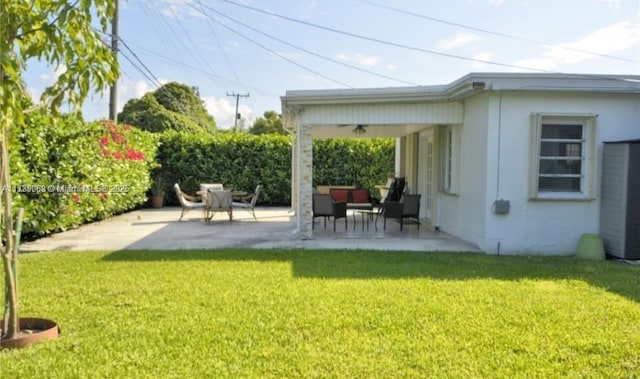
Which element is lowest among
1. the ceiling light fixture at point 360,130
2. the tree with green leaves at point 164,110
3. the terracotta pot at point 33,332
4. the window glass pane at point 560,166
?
the terracotta pot at point 33,332

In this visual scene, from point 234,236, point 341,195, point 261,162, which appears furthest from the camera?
point 261,162

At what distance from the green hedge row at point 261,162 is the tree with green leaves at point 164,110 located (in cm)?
1006

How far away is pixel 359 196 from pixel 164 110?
67.9 feet


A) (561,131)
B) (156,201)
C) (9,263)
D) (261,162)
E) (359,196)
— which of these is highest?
(561,131)

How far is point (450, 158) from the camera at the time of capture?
419 inches

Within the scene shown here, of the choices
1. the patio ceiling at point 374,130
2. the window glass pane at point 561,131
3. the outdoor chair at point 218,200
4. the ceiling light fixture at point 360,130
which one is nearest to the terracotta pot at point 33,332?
the outdoor chair at point 218,200

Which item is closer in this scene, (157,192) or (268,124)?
(157,192)

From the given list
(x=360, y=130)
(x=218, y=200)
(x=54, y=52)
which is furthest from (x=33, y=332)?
(x=360, y=130)

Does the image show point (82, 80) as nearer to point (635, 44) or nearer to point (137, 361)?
point (137, 361)

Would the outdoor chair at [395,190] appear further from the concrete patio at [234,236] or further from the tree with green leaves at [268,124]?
the tree with green leaves at [268,124]

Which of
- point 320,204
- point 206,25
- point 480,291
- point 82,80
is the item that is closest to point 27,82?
point 82,80

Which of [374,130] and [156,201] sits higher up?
[374,130]

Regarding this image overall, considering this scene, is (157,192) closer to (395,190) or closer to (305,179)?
(395,190)

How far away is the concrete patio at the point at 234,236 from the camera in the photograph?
28.9 ft
